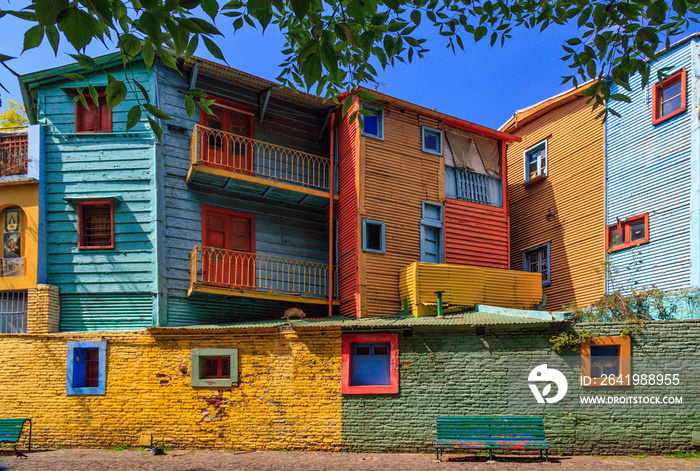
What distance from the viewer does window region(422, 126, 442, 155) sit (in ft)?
59.3

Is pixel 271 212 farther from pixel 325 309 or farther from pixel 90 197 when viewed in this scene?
pixel 90 197

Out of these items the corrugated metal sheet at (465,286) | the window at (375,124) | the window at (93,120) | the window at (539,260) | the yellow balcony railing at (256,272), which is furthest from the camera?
the window at (539,260)

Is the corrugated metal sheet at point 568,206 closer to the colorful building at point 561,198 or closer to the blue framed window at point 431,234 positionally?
the colorful building at point 561,198

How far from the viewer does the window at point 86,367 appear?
13773mm

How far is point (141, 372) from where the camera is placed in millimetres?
13828

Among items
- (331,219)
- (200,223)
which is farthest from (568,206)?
(200,223)

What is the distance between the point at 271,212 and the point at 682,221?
1094 cm

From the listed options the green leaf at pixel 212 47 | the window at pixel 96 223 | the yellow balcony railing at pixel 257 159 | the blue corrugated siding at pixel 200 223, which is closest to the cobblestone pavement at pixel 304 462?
the blue corrugated siding at pixel 200 223

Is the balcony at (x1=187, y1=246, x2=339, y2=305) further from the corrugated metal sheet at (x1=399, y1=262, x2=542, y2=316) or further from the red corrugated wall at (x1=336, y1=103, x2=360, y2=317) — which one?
the corrugated metal sheet at (x1=399, y1=262, x2=542, y2=316)

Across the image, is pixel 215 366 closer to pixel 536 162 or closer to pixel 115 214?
pixel 115 214

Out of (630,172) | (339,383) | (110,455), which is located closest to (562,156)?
(630,172)

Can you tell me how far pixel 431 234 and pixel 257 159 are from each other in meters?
5.59

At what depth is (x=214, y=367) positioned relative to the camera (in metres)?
14.1

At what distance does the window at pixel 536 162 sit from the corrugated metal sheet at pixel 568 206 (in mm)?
254
